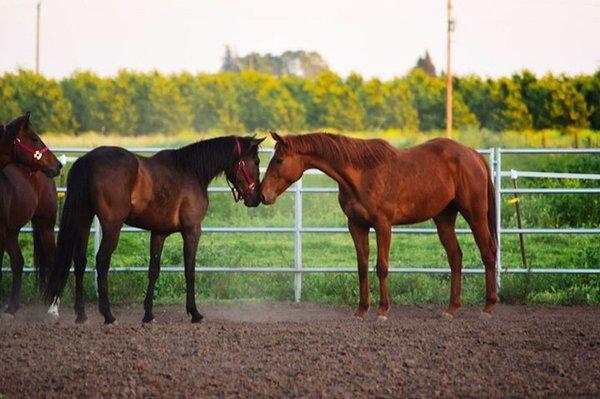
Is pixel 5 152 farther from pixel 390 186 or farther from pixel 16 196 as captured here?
pixel 390 186

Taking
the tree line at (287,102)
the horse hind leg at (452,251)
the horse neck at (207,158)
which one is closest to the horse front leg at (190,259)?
the horse neck at (207,158)

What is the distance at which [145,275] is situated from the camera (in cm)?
1120

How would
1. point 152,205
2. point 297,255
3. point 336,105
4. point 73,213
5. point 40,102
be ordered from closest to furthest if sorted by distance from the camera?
point 73,213, point 152,205, point 297,255, point 40,102, point 336,105

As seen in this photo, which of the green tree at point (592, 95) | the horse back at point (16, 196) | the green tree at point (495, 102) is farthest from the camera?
the green tree at point (495, 102)

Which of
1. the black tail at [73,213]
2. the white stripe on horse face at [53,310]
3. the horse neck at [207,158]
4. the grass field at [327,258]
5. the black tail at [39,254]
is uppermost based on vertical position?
the horse neck at [207,158]

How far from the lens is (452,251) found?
384 inches

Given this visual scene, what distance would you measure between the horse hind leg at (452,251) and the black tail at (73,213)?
3299 mm

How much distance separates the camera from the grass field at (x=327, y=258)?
10969 mm

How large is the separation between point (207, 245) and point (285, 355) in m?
9.02

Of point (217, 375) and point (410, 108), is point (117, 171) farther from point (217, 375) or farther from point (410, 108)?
point (410, 108)

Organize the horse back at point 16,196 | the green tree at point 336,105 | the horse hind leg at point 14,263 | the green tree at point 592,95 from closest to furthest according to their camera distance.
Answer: the horse back at point 16,196 < the horse hind leg at point 14,263 < the green tree at point 592,95 < the green tree at point 336,105

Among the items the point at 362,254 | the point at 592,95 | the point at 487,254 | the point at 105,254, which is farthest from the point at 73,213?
the point at 592,95

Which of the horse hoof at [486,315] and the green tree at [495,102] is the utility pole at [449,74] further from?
the horse hoof at [486,315]

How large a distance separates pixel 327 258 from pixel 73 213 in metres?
7.94
